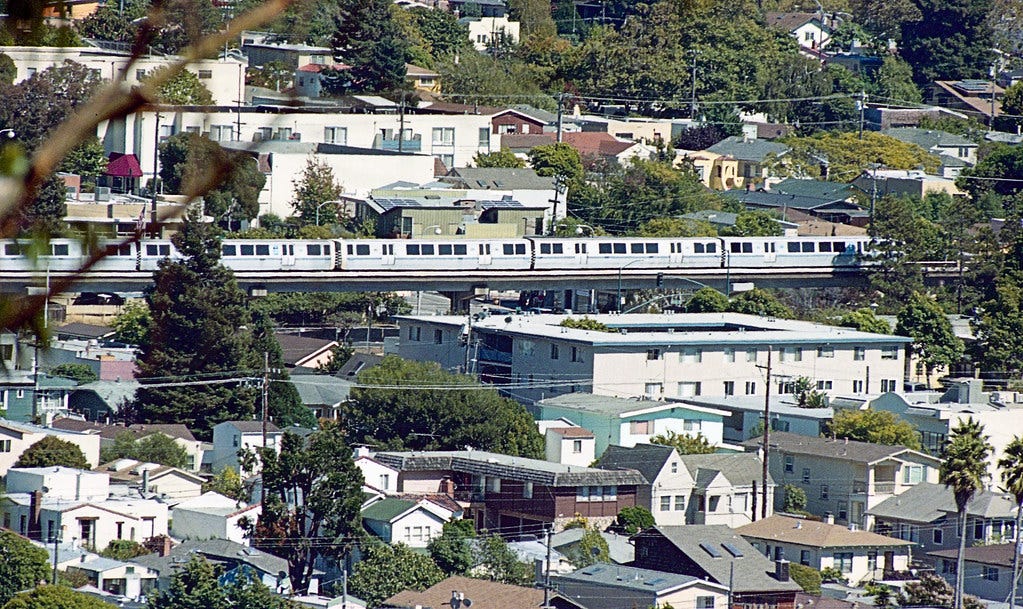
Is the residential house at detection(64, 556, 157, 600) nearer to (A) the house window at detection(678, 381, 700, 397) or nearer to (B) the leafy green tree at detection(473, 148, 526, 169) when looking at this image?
(A) the house window at detection(678, 381, 700, 397)

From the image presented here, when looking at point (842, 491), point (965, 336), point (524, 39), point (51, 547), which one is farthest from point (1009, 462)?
point (524, 39)

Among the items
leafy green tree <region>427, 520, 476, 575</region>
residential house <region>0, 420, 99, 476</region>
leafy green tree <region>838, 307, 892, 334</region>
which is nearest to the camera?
leafy green tree <region>427, 520, 476, 575</region>

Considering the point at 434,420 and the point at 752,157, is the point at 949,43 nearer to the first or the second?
the point at 752,157

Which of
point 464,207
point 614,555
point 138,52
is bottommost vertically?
point 614,555

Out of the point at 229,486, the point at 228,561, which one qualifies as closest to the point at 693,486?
the point at 229,486

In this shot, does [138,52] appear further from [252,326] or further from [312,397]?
[252,326]

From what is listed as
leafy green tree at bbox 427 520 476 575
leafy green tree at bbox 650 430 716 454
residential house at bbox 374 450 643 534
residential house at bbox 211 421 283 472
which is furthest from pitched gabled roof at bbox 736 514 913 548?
residential house at bbox 211 421 283 472
